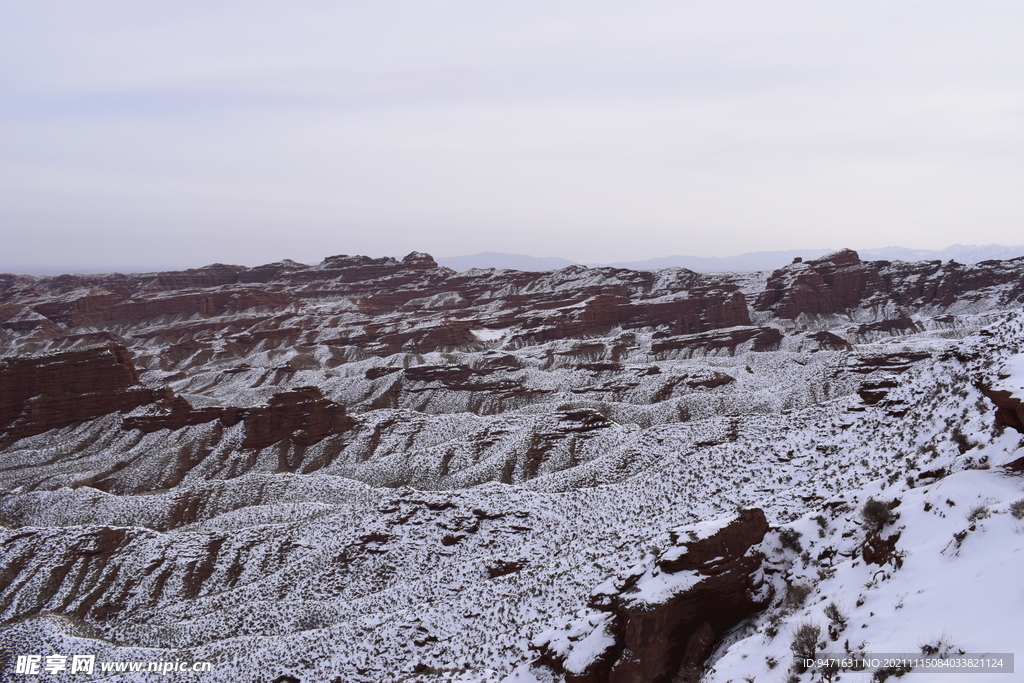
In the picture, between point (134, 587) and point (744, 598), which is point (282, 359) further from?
point (744, 598)

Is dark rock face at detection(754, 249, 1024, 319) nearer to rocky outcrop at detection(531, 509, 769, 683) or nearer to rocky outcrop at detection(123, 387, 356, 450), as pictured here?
rocky outcrop at detection(123, 387, 356, 450)

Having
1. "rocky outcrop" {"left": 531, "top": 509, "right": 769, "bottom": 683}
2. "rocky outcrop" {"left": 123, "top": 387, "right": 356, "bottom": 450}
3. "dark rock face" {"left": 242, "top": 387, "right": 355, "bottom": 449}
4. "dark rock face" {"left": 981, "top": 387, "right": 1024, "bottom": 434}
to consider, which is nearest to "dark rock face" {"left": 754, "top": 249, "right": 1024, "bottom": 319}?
"dark rock face" {"left": 242, "top": 387, "right": 355, "bottom": 449}

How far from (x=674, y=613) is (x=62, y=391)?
84.2 metres

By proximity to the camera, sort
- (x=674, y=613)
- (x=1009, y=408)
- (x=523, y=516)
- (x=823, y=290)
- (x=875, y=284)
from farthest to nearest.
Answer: (x=875, y=284) → (x=823, y=290) → (x=523, y=516) → (x=674, y=613) → (x=1009, y=408)

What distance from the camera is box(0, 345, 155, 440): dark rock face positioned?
2753 inches

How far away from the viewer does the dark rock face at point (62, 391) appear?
69.9 metres

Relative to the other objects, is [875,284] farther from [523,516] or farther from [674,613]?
[674,613]

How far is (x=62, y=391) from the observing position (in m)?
71.9

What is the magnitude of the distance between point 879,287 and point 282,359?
141 metres

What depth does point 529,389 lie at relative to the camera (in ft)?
277

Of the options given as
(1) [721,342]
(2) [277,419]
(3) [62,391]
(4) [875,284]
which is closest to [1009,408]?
(2) [277,419]

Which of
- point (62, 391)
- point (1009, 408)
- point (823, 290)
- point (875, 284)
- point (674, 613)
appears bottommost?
point (62, 391)

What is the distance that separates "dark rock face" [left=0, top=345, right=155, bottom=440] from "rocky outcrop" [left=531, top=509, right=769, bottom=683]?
7474 cm

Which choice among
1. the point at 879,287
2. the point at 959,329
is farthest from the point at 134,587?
the point at 879,287
